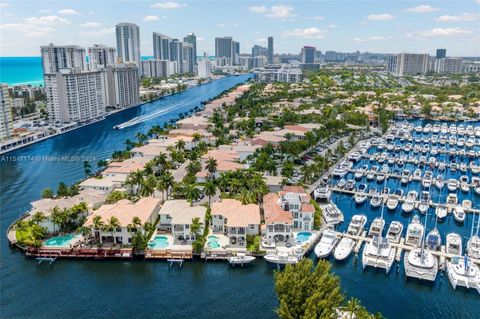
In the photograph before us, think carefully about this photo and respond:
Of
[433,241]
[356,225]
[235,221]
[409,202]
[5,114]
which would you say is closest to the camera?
[433,241]

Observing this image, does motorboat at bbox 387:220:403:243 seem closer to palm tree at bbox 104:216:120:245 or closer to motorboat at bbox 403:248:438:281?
motorboat at bbox 403:248:438:281

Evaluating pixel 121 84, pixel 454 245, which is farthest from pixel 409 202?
pixel 121 84

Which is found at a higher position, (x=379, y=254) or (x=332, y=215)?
(x=332, y=215)

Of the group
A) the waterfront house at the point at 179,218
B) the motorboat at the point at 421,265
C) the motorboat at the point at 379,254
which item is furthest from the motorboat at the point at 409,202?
the waterfront house at the point at 179,218

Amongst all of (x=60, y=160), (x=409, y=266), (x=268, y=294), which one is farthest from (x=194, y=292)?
(x=60, y=160)

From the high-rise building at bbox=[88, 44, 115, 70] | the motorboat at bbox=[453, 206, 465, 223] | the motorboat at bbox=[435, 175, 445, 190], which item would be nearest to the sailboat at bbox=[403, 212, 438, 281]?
the motorboat at bbox=[453, 206, 465, 223]

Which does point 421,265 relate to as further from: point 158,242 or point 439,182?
point 439,182
